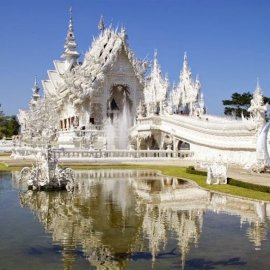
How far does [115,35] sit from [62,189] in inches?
1339

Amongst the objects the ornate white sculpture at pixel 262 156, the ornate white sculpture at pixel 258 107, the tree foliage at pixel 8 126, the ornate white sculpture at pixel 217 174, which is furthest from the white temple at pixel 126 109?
the tree foliage at pixel 8 126

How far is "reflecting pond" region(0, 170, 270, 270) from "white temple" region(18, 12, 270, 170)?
1616 centimetres

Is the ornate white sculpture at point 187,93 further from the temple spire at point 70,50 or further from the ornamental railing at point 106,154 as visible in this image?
the temple spire at point 70,50

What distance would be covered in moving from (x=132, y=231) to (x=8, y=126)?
79295 mm

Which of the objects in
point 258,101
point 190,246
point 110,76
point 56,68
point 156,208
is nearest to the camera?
point 190,246

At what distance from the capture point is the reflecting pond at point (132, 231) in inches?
259

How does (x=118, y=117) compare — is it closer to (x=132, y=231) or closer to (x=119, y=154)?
(x=119, y=154)

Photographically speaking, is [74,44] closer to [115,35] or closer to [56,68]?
[56,68]

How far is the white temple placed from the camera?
31.7 m

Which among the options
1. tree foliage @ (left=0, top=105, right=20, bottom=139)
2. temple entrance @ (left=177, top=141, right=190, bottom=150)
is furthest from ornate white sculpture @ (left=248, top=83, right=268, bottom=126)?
tree foliage @ (left=0, top=105, right=20, bottom=139)

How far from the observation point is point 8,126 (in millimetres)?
84125

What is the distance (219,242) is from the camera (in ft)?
25.4

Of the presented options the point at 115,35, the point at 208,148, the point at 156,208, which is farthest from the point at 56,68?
the point at 156,208

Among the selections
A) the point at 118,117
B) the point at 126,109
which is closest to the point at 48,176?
the point at 118,117
